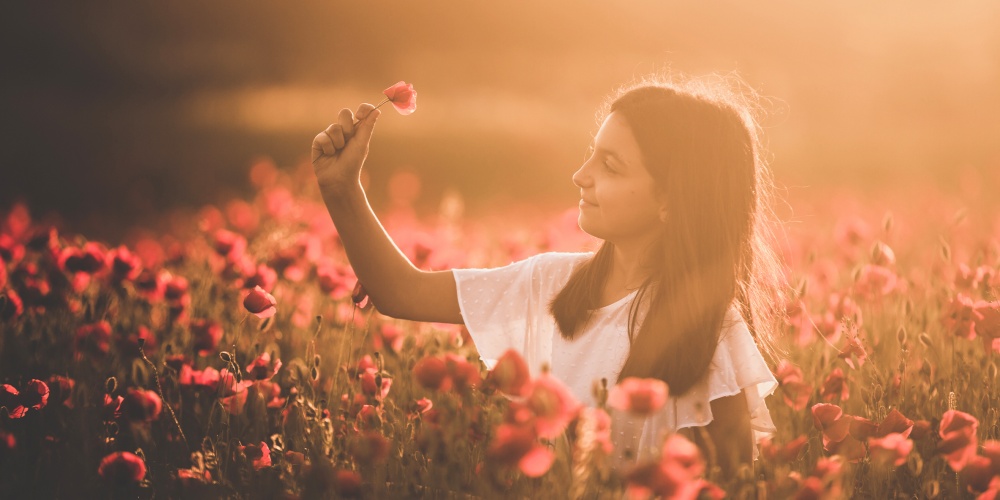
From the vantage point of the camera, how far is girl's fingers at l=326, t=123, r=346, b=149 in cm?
184

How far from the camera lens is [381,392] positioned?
72.9 inches

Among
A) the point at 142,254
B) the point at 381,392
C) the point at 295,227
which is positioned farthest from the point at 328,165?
the point at 142,254

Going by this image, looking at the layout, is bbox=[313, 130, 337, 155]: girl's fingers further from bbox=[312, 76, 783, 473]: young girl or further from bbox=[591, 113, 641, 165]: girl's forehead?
bbox=[591, 113, 641, 165]: girl's forehead

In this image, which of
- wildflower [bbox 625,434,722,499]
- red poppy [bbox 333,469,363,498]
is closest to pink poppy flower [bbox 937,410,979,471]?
wildflower [bbox 625,434,722,499]

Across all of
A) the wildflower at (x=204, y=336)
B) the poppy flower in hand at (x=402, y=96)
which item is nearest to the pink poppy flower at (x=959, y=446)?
the poppy flower in hand at (x=402, y=96)

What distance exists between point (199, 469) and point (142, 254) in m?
2.02

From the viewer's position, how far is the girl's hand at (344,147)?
1837mm

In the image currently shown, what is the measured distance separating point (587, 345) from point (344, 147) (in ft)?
2.19

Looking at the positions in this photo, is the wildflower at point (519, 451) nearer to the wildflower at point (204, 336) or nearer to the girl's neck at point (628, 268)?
the girl's neck at point (628, 268)

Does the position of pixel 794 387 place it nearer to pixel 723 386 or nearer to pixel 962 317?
pixel 723 386

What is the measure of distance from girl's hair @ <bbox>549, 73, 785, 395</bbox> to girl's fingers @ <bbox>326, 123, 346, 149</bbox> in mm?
586

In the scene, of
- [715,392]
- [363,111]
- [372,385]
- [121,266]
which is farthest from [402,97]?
[121,266]

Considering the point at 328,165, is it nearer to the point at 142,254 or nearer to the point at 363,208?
the point at 363,208

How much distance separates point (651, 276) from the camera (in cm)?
190
